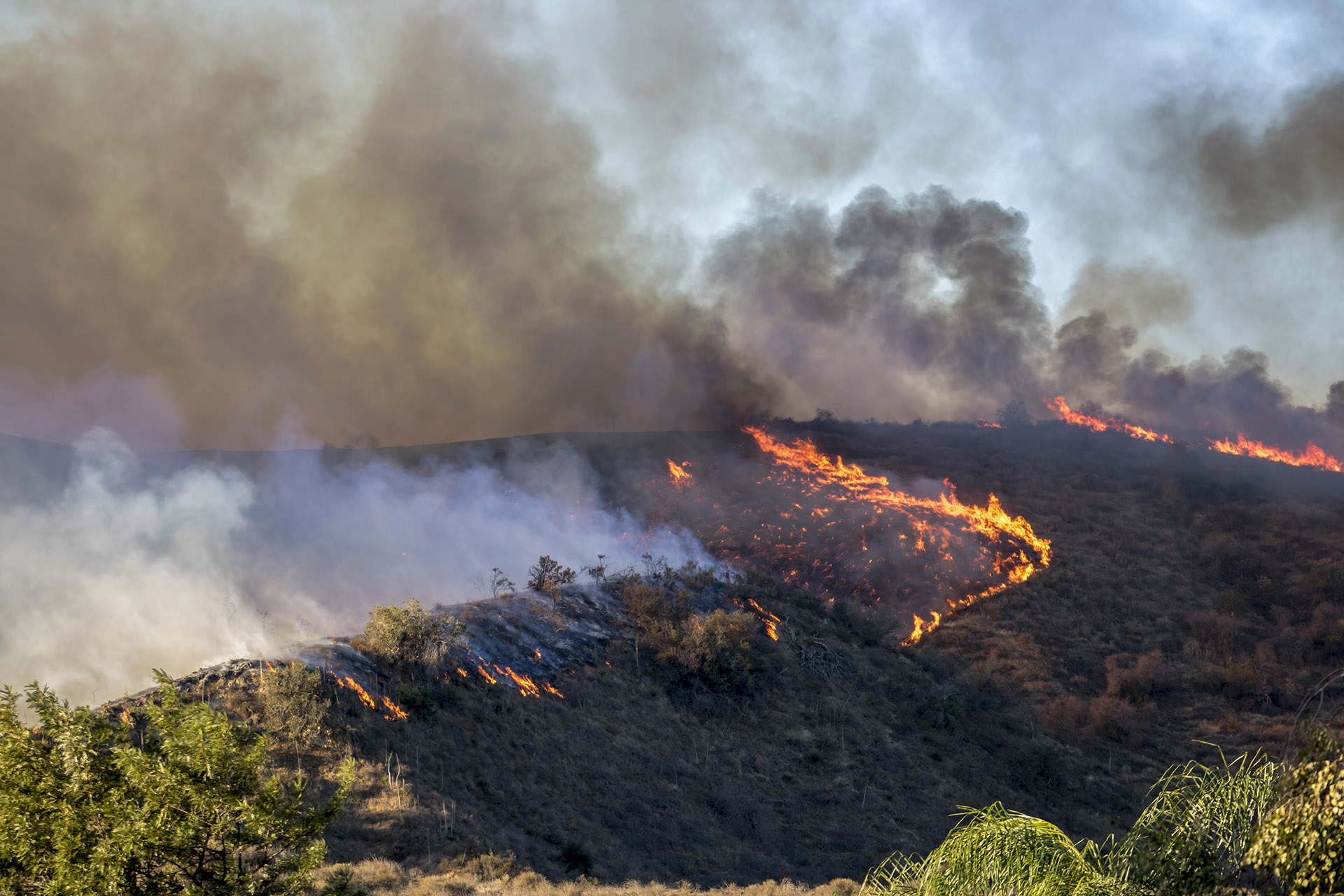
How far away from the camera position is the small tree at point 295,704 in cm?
1997

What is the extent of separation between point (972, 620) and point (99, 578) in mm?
48320

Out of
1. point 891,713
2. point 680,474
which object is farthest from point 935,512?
point 891,713

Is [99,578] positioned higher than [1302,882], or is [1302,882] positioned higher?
[99,578]

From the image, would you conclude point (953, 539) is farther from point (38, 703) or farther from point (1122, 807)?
point (38, 703)

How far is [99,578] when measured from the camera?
94.1 ft

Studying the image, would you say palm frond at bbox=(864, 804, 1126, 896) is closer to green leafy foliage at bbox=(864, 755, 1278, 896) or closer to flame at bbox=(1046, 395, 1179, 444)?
green leafy foliage at bbox=(864, 755, 1278, 896)

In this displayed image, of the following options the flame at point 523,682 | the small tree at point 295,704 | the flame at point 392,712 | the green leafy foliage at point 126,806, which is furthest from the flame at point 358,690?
the green leafy foliage at point 126,806

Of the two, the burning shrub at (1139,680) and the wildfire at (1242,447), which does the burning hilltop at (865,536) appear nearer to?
the burning shrub at (1139,680)

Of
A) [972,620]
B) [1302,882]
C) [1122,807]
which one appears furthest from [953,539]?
[1302,882]

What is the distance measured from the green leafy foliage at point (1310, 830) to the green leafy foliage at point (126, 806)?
8889 millimetres

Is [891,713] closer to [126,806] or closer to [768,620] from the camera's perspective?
[768,620]

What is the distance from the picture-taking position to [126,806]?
7.16 m

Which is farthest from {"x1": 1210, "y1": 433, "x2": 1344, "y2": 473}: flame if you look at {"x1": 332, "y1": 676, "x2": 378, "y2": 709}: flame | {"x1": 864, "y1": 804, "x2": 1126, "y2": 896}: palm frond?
{"x1": 864, "y1": 804, "x2": 1126, "y2": 896}: palm frond

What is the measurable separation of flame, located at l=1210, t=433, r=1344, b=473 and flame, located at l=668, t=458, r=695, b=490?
63.2m
